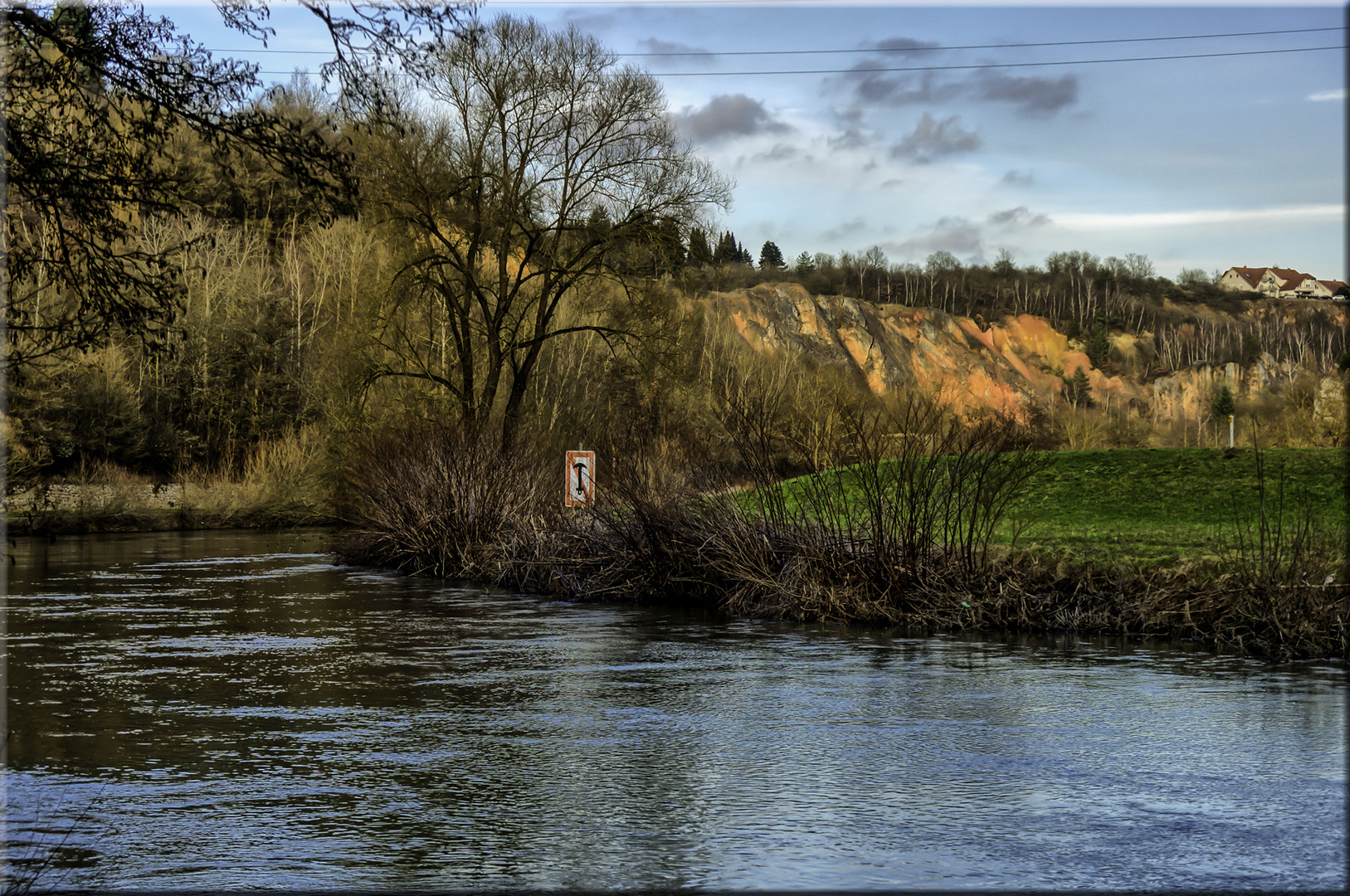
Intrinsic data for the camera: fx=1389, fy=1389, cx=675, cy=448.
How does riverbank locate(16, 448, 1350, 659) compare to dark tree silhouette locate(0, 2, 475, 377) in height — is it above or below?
below

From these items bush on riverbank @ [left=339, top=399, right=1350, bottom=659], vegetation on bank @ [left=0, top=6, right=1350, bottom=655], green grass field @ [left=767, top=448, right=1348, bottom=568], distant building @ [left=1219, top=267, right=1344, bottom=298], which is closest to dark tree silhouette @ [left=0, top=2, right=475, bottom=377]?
vegetation on bank @ [left=0, top=6, right=1350, bottom=655]

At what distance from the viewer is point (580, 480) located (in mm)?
23797

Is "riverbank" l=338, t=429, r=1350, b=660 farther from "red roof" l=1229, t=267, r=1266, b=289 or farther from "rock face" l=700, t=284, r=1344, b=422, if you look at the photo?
"red roof" l=1229, t=267, r=1266, b=289

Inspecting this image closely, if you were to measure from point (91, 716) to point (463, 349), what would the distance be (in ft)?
110

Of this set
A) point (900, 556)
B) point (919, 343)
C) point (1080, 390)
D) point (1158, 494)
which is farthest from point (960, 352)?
point (900, 556)

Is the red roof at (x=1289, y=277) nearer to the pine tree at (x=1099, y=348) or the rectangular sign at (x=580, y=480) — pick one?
the pine tree at (x=1099, y=348)

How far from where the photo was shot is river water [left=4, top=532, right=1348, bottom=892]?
20.5ft

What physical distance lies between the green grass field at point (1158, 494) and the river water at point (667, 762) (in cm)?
901

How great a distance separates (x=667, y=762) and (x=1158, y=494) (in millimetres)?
22963

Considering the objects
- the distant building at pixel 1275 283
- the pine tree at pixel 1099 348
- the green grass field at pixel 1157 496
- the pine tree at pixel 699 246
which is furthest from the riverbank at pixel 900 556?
the pine tree at pixel 1099 348

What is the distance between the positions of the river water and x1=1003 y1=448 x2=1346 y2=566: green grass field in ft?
29.6

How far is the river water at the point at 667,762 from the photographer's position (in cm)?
625

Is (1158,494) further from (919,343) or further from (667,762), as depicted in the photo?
(919,343)

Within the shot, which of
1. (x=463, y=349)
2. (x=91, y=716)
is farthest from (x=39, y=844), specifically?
(x=463, y=349)
